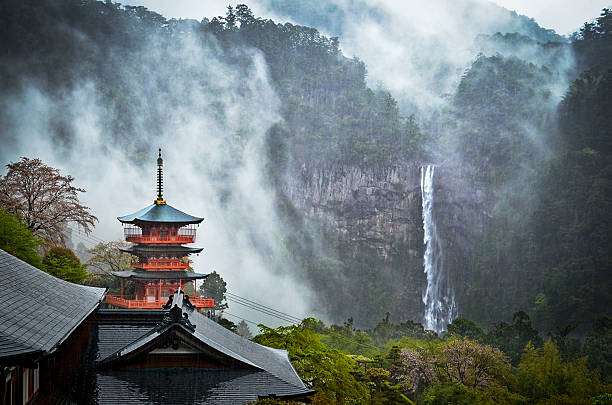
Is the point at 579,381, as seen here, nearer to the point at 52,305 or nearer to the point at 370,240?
the point at 52,305

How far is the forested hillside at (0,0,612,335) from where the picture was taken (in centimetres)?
6662

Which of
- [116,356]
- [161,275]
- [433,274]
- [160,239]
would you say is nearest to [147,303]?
[161,275]

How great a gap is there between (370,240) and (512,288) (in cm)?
2125

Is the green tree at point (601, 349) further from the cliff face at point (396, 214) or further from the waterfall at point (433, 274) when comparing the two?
the cliff face at point (396, 214)

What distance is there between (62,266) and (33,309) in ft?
75.5

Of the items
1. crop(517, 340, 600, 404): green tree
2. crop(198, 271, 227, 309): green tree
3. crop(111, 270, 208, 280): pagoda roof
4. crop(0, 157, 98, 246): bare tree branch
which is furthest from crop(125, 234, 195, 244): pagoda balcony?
crop(198, 271, 227, 309): green tree

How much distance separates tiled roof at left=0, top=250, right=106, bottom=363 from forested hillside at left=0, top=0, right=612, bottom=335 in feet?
188

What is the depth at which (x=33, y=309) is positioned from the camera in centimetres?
781

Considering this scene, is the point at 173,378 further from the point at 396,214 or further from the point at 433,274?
the point at 396,214

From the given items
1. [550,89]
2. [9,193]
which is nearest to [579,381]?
[9,193]

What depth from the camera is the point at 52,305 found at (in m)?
8.78

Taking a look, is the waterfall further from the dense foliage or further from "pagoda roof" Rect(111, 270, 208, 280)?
"pagoda roof" Rect(111, 270, 208, 280)

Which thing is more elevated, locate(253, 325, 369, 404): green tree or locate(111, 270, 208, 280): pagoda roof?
locate(111, 270, 208, 280): pagoda roof

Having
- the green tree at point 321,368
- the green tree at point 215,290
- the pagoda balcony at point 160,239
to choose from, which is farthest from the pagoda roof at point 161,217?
the green tree at point 215,290
